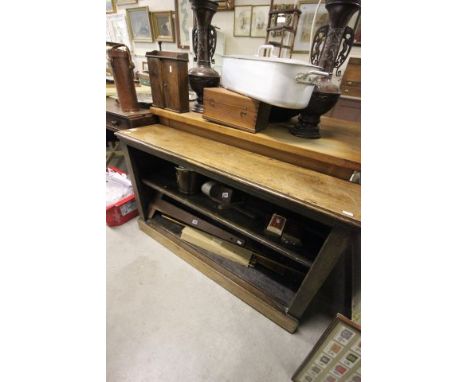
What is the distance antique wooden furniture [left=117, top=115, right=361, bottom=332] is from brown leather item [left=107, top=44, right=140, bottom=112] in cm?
14

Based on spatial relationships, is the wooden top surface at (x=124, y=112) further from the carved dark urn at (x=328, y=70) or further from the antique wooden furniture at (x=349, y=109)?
the antique wooden furniture at (x=349, y=109)

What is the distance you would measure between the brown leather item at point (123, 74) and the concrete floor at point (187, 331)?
90 cm

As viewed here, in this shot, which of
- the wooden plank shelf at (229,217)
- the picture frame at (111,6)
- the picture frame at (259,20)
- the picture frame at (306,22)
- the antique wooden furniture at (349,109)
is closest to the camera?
the wooden plank shelf at (229,217)

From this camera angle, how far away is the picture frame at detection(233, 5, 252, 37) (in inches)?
74.0

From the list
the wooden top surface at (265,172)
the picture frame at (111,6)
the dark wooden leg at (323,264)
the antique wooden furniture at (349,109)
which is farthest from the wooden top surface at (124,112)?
the picture frame at (111,6)

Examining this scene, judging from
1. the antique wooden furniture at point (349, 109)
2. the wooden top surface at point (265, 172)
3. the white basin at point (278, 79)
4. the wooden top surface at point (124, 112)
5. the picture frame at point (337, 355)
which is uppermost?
the white basin at point (278, 79)

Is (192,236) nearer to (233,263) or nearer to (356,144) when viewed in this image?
(233,263)

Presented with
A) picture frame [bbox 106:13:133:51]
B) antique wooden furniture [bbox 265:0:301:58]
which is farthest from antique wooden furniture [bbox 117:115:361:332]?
picture frame [bbox 106:13:133:51]

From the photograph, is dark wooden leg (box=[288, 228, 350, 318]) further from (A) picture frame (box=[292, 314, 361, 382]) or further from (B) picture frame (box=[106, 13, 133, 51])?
(B) picture frame (box=[106, 13, 133, 51])

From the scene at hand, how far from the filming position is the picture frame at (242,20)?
188 centimetres

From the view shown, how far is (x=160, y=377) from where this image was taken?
757 mm
